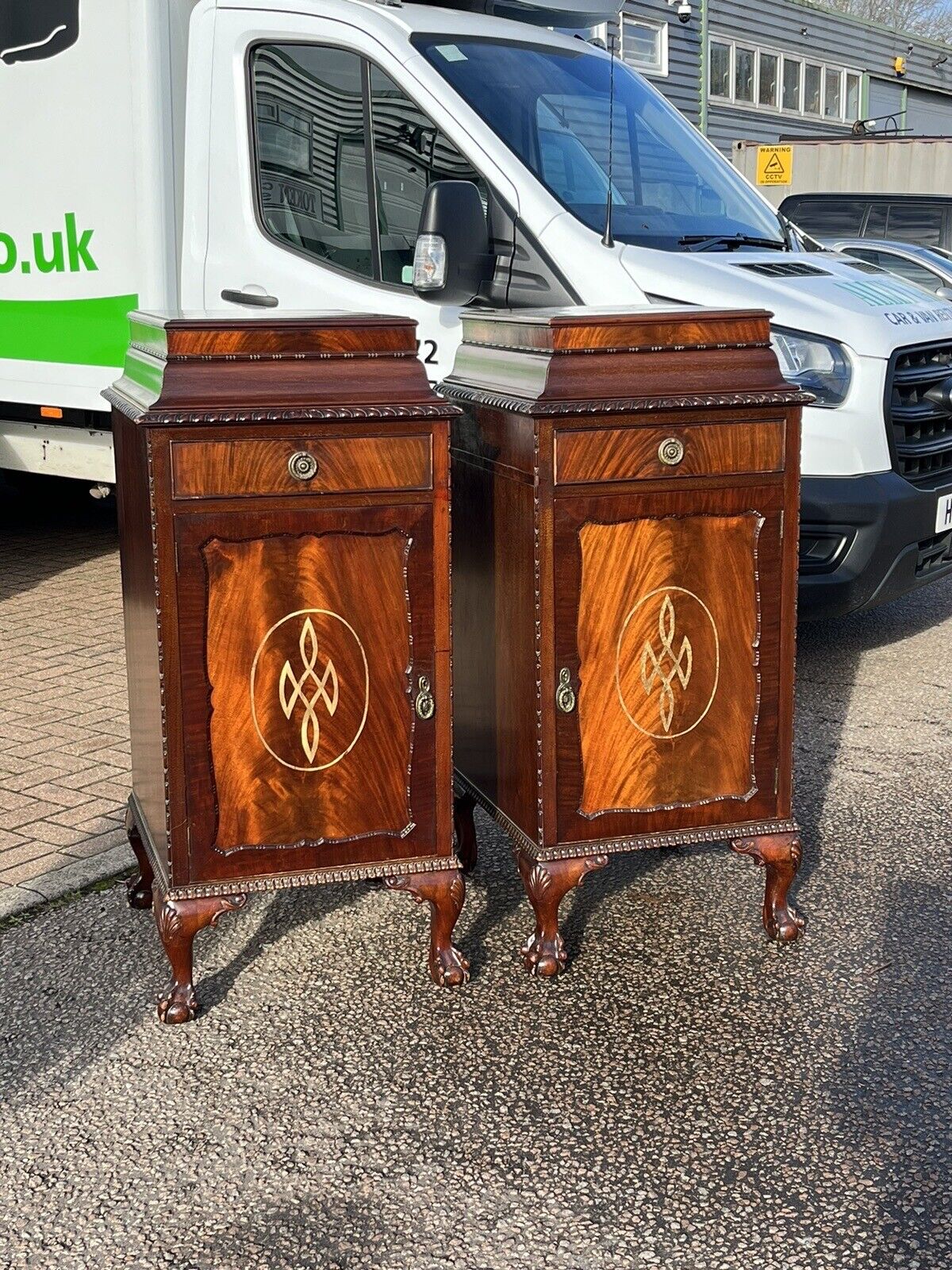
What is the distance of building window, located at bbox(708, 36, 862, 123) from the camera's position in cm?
2364

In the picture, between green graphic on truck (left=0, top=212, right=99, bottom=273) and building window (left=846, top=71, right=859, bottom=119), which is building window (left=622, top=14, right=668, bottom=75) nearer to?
building window (left=846, top=71, right=859, bottom=119)

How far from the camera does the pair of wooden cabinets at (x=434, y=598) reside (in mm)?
3092

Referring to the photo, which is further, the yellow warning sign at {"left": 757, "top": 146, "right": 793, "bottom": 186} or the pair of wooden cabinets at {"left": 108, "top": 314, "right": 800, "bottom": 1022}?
the yellow warning sign at {"left": 757, "top": 146, "right": 793, "bottom": 186}

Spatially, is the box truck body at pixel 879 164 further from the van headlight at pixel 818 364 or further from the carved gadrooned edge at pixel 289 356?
the carved gadrooned edge at pixel 289 356

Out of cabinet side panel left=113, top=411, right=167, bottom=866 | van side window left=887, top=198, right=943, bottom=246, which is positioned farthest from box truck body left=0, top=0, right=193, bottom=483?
van side window left=887, top=198, right=943, bottom=246

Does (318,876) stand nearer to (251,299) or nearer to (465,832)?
(465,832)

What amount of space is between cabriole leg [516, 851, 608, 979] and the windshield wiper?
299 cm

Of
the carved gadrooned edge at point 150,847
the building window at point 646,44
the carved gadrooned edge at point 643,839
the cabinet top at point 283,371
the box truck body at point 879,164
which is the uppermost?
the building window at point 646,44

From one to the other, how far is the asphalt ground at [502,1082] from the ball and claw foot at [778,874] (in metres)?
0.05

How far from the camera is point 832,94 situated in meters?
27.7

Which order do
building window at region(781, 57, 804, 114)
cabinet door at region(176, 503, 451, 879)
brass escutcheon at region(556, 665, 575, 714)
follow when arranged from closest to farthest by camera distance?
cabinet door at region(176, 503, 451, 879) < brass escutcheon at region(556, 665, 575, 714) < building window at region(781, 57, 804, 114)

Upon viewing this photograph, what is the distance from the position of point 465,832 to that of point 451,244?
7.02ft

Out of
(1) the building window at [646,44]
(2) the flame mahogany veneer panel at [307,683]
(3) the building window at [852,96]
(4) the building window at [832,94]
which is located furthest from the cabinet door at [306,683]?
(3) the building window at [852,96]

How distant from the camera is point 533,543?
10.7 ft
